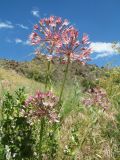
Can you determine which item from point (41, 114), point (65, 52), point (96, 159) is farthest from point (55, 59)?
point (96, 159)

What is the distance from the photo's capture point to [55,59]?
18.7ft

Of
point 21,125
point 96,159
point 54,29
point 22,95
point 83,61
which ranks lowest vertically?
point 96,159

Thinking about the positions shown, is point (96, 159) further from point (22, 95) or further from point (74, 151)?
point (22, 95)

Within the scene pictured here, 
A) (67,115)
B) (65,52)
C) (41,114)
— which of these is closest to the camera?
(41,114)

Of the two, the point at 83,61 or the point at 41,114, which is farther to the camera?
the point at 83,61

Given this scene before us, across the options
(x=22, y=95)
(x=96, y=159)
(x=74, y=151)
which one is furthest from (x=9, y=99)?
(x=96, y=159)

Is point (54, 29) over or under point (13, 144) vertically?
over

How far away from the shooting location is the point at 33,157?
19.4 ft

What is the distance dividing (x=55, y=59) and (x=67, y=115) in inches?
141

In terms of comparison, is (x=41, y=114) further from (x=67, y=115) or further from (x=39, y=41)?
(x=67, y=115)

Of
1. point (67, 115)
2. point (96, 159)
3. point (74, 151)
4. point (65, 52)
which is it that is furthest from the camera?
point (67, 115)

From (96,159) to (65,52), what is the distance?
213 centimetres

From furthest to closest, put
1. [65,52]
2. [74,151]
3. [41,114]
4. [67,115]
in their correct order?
[67,115] < [74,151] < [65,52] < [41,114]

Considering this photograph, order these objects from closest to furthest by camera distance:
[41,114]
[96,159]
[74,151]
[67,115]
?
[41,114] < [74,151] < [96,159] < [67,115]
